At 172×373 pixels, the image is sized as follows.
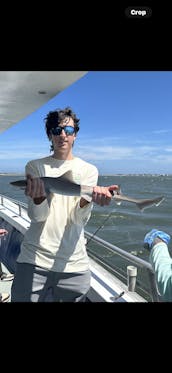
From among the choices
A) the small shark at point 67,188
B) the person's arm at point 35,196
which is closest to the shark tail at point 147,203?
the small shark at point 67,188

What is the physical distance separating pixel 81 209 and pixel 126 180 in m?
0.19

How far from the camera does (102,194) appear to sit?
1.11 meters

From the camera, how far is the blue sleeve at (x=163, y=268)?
1002 mm

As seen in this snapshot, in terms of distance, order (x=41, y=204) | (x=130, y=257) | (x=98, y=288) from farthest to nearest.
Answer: (x=98, y=288), (x=130, y=257), (x=41, y=204)

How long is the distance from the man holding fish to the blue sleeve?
23cm

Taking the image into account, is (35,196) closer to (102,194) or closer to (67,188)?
(67,188)

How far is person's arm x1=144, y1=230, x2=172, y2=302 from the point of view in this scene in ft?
3.31

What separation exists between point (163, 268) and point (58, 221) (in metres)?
0.38

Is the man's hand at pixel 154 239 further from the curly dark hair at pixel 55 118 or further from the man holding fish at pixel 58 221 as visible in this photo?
the curly dark hair at pixel 55 118

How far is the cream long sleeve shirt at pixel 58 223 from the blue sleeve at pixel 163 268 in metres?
0.27

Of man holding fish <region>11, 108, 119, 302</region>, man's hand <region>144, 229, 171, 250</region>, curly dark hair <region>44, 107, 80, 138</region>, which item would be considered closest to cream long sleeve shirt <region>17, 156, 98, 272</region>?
man holding fish <region>11, 108, 119, 302</region>
